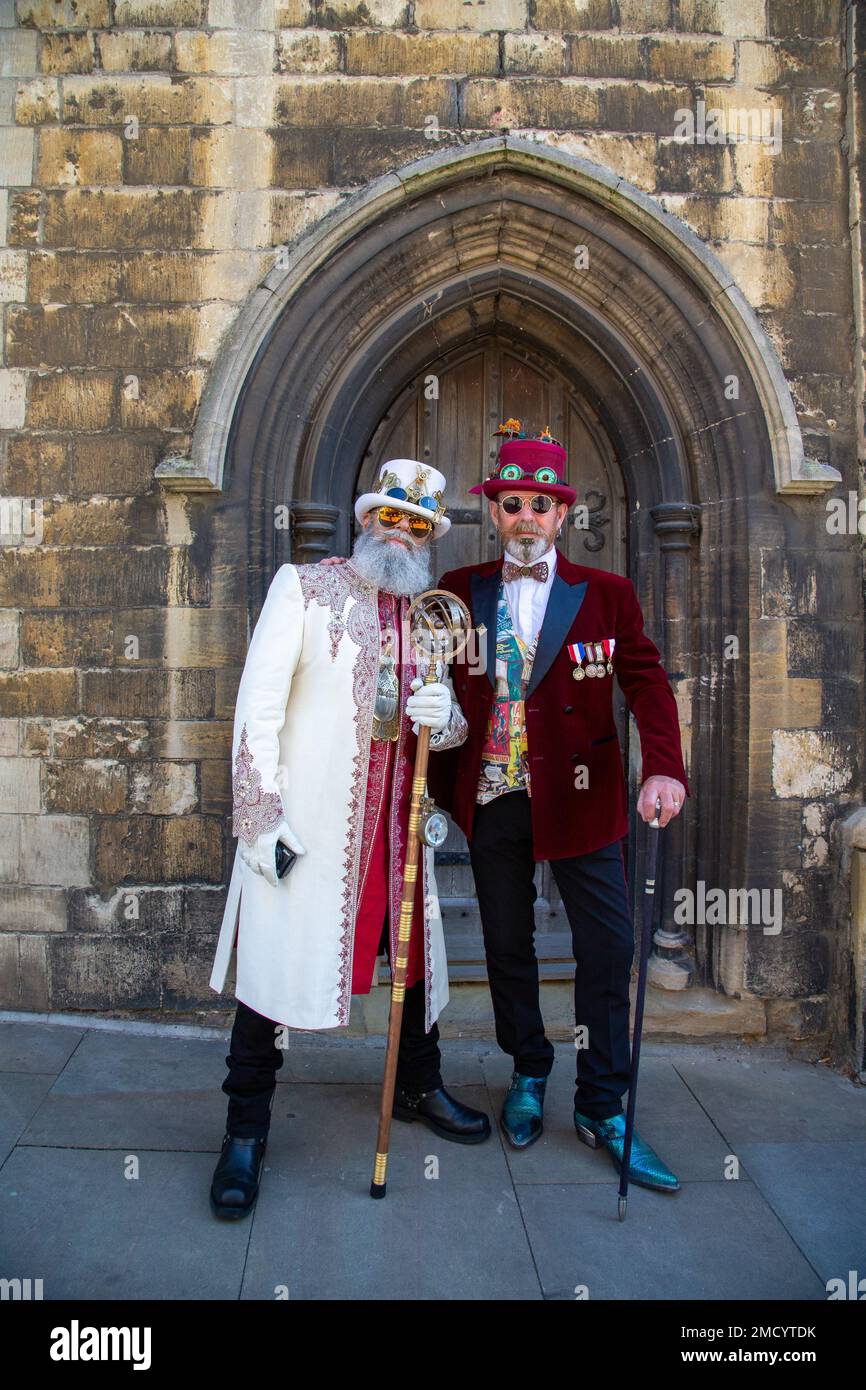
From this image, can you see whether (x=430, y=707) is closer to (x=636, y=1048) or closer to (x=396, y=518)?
(x=396, y=518)

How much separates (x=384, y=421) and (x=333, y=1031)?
8.25ft

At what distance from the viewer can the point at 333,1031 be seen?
3756 mm

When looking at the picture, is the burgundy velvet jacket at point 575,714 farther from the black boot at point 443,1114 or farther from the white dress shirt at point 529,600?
the black boot at point 443,1114

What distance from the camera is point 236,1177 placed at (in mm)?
2621

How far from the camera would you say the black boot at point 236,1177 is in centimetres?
256

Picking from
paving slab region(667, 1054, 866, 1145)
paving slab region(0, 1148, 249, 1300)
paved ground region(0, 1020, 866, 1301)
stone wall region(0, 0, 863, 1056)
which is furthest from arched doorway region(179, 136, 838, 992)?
paving slab region(0, 1148, 249, 1300)

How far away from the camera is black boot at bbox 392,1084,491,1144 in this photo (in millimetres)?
2982

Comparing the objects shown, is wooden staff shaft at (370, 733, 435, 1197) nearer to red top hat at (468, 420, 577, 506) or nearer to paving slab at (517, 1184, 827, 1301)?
paving slab at (517, 1184, 827, 1301)

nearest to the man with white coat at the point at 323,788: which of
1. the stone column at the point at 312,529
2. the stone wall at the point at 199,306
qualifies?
the stone column at the point at 312,529

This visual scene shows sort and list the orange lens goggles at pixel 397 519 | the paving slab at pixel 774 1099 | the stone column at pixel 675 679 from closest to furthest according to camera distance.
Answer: the orange lens goggles at pixel 397 519 → the paving slab at pixel 774 1099 → the stone column at pixel 675 679

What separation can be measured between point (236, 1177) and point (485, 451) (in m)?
2.91

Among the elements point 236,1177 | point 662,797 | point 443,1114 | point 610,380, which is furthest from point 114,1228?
point 610,380

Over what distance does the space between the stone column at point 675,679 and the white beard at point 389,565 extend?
1.43 metres

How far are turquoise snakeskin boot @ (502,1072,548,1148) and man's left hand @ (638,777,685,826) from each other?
1.00 meters
